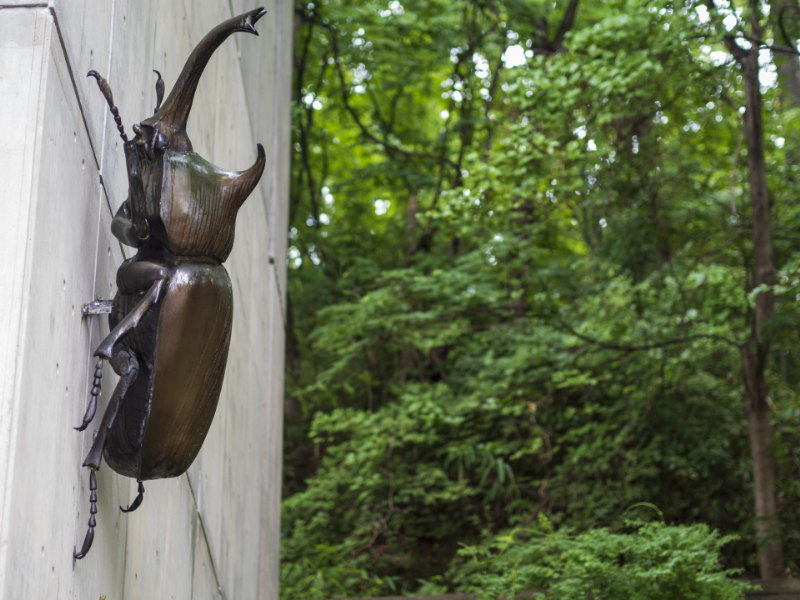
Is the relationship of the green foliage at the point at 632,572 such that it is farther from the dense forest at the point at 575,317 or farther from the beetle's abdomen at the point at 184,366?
the beetle's abdomen at the point at 184,366

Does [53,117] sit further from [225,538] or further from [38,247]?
[225,538]

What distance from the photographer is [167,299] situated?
3.46ft

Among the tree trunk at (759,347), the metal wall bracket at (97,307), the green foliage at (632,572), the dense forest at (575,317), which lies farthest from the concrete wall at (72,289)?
the tree trunk at (759,347)

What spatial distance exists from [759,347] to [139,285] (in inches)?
188

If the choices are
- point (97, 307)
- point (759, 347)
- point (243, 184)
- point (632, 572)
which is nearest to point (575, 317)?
point (759, 347)

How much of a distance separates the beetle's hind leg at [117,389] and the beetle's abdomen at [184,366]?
0.11 feet

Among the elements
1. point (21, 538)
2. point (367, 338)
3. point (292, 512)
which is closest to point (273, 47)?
point (21, 538)

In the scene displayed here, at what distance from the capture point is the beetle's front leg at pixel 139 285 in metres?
1.00

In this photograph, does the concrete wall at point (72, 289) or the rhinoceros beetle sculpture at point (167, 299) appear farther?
the rhinoceros beetle sculpture at point (167, 299)

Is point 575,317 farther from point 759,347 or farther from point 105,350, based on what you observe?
point 105,350

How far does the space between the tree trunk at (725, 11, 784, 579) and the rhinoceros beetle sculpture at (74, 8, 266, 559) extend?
14.7 feet

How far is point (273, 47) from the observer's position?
3.73 metres

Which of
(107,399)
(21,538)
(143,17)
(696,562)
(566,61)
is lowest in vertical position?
(696,562)

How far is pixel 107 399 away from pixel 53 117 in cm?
43
